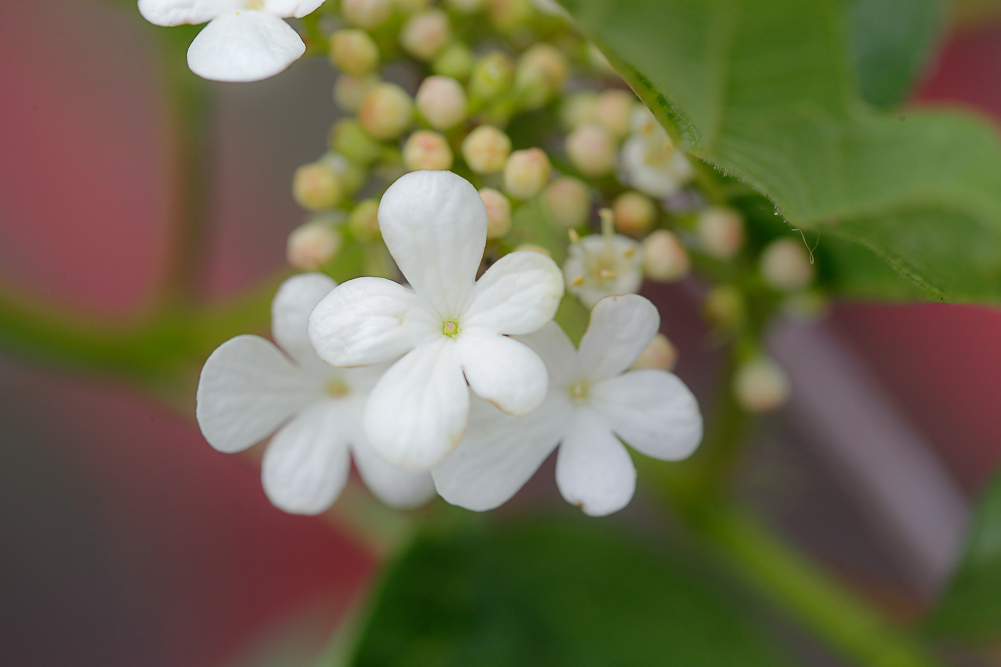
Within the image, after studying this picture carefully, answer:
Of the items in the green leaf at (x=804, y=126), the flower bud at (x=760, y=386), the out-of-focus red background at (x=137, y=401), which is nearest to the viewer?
the green leaf at (x=804, y=126)

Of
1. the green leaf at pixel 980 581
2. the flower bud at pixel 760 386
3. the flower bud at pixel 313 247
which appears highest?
the flower bud at pixel 313 247

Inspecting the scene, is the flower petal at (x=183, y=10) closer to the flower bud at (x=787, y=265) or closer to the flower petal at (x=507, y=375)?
the flower petal at (x=507, y=375)

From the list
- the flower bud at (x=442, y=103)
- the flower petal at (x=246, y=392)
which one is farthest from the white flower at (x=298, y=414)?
the flower bud at (x=442, y=103)

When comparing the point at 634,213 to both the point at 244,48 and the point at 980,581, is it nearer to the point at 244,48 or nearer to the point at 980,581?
the point at 244,48

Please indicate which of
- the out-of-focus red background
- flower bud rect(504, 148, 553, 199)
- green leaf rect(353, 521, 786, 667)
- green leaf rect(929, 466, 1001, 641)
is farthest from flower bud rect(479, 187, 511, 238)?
the out-of-focus red background

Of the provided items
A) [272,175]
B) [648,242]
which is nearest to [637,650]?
[648,242]

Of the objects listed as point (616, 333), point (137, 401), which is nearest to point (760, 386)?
point (616, 333)
